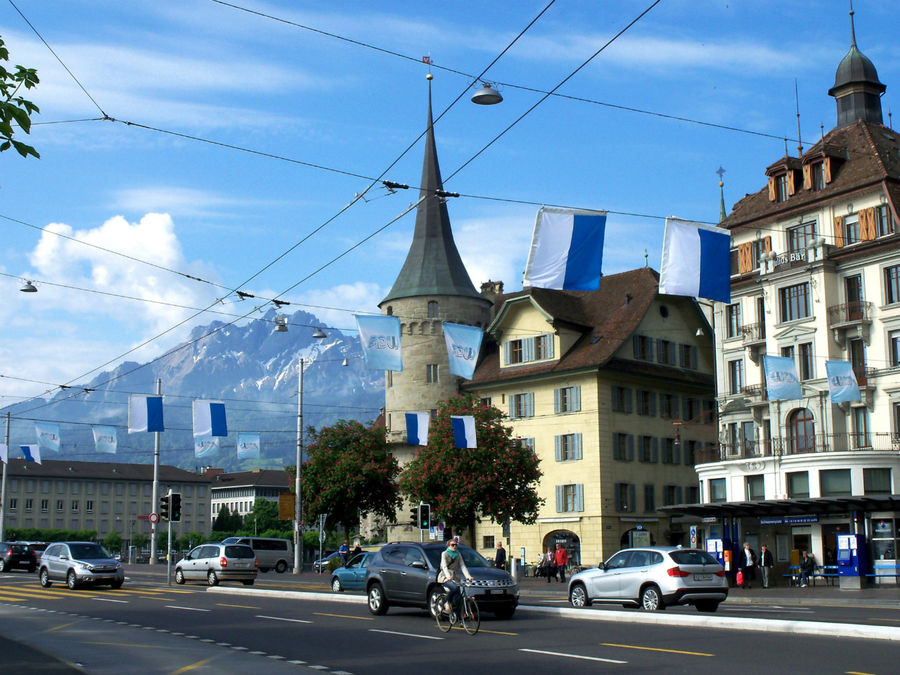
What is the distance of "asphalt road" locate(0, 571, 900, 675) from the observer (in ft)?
48.5

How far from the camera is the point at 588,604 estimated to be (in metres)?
27.2

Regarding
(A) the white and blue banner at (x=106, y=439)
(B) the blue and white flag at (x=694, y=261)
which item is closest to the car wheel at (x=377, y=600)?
(B) the blue and white flag at (x=694, y=261)

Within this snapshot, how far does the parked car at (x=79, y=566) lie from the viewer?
36.8m

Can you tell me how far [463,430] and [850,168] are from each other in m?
21.6

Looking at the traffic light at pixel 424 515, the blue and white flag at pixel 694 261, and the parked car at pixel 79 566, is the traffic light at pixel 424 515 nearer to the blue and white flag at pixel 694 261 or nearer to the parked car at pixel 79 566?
the parked car at pixel 79 566

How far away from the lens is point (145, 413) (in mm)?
44594

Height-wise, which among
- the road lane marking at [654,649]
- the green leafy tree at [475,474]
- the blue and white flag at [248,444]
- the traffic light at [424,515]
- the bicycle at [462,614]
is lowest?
the road lane marking at [654,649]

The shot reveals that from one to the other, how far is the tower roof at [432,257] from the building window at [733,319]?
2221cm

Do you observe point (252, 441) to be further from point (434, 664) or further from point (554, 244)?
point (434, 664)

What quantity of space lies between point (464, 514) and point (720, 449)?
13485mm

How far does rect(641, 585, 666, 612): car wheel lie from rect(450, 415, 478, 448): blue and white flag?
2058cm

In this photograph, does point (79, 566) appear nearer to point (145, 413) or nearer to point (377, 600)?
point (145, 413)

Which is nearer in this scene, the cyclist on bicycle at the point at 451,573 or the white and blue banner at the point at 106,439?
the cyclist on bicycle at the point at 451,573

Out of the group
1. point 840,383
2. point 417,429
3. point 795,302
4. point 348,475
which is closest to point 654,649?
point 840,383
